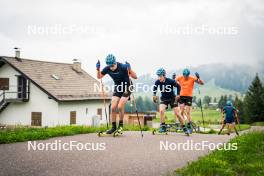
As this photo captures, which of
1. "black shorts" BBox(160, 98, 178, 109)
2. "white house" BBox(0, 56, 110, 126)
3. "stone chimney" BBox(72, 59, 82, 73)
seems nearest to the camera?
"black shorts" BBox(160, 98, 178, 109)

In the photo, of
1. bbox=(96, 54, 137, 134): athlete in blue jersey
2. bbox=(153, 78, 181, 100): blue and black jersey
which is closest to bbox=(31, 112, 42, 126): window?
bbox=(153, 78, 181, 100): blue and black jersey

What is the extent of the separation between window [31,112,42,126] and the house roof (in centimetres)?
310

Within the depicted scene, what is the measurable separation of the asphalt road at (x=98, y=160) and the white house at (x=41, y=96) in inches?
1062

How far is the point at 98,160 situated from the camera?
737 centimetres

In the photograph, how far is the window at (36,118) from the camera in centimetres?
3716

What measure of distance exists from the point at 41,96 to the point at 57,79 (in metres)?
3.04

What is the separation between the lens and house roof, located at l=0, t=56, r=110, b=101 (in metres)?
36.4

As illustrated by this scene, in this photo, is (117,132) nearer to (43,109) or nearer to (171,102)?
(171,102)

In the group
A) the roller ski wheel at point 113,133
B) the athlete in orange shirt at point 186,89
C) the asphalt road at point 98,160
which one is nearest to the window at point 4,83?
the athlete in orange shirt at point 186,89

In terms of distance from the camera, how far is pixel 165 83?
12312mm

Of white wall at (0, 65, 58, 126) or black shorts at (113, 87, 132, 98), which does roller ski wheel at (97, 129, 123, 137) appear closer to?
black shorts at (113, 87, 132, 98)

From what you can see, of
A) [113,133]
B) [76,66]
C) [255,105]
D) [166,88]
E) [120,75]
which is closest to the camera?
[120,75]

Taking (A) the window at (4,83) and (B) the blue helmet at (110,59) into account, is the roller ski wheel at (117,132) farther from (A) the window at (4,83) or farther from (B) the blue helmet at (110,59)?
(A) the window at (4,83)

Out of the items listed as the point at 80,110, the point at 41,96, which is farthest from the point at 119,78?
the point at 80,110
